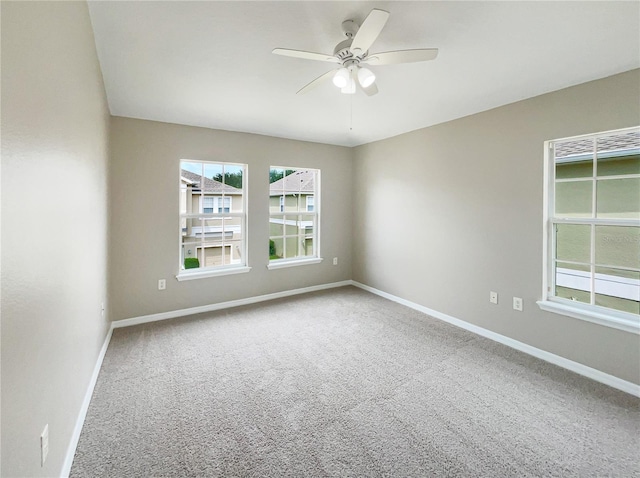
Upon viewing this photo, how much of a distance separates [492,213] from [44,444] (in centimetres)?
371

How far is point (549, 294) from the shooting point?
9.18ft

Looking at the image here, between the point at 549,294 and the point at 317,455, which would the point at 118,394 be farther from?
the point at 549,294

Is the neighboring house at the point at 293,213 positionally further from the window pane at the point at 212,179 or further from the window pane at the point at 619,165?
the window pane at the point at 619,165

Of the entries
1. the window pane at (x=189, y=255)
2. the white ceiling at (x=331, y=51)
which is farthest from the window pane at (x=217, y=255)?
the white ceiling at (x=331, y=51)

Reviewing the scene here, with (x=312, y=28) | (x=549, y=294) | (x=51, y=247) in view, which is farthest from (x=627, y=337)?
(x=51, y=247)

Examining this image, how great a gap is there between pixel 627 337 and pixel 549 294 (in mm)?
603

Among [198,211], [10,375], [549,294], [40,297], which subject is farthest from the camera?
[198,211]

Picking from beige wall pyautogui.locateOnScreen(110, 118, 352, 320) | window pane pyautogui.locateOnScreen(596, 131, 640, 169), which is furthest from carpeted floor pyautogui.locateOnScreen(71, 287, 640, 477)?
window pane pyautogui.locateOnScreen(596, 131, 640, 169)

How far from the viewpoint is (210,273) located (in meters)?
3.93

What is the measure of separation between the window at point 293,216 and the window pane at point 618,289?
11.1 ft

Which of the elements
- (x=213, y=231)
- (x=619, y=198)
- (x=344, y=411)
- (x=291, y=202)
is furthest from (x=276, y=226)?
(x=619, y=198)

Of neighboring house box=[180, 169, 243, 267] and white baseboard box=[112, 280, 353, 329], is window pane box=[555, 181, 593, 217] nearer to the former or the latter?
white baseboard box=[112, 280, 353, 329]

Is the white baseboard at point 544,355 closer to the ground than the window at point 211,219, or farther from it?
closer to the ground

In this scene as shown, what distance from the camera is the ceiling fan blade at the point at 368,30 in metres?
1.48
